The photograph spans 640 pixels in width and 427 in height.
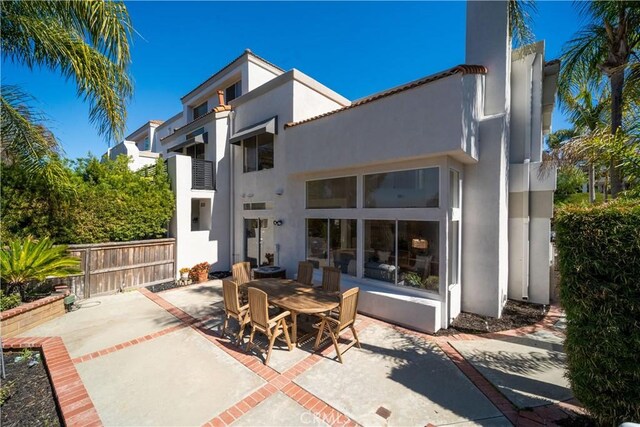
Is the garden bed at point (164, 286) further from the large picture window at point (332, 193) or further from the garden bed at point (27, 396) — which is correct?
the large picture window at point (332, 193)

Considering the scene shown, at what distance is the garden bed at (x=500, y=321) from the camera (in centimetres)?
759

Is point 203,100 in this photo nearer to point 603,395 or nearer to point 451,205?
point 451,205

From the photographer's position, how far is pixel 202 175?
14297 mm

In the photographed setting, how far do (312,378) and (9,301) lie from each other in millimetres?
9213

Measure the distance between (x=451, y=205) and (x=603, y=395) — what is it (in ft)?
16.3

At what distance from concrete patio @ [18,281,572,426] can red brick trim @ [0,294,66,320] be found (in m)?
0.70

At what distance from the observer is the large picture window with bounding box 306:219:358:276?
9.66 metres

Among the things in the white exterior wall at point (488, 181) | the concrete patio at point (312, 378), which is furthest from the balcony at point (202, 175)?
the white exterior wall at point (488, 181)

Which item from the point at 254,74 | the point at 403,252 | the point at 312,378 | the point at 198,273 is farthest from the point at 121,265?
the point at 254,74

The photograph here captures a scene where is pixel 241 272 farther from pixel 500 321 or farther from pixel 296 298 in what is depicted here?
pixel 500 321

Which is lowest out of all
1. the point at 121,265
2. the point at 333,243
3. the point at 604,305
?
the point at 121,265

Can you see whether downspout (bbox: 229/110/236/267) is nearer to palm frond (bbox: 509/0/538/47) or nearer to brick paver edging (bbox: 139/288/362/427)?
brick paver edging (bbox: 139/288/362/427)

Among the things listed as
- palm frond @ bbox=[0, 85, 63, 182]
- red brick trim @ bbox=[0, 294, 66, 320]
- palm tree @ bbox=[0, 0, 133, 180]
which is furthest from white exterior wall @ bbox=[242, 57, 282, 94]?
red brick trim @ bbox=[0, 294, 66, 320]

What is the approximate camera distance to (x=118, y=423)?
13.8 ft
